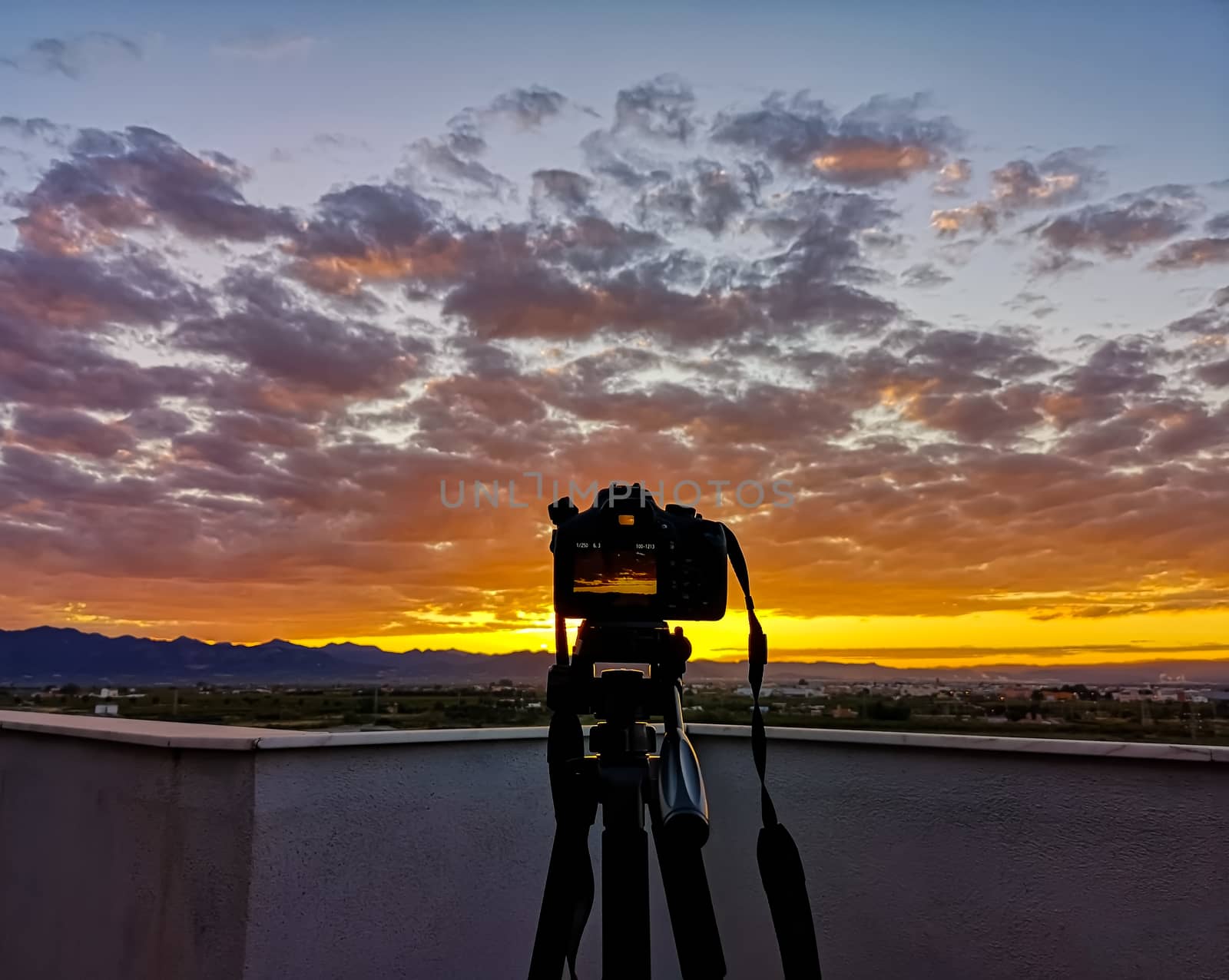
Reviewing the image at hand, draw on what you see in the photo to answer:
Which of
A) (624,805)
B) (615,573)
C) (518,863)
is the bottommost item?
(518,863)

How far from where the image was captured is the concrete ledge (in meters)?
1.35

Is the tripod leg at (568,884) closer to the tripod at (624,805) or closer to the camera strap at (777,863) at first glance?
the tripod at (624,805)

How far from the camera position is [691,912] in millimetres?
1171

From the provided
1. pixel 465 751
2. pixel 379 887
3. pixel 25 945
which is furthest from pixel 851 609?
pixel 25 945

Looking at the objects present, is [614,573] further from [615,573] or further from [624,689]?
[624,689]

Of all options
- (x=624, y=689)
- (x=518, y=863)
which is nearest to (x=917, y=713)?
(x=518, y=863)

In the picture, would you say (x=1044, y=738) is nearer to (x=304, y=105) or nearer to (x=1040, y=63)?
(x=1040, y=63)

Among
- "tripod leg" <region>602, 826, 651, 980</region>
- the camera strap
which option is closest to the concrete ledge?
the camera strap

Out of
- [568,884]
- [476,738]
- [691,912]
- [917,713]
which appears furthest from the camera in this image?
[917,713]

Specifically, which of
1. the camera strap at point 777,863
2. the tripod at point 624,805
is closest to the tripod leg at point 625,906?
the tripod at point 624,805

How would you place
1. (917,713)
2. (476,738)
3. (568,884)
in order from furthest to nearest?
1. (917,713)
2. (476,738)
3. (568,884)

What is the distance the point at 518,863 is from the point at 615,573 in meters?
1.07

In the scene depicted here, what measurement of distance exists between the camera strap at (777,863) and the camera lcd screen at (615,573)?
0.55ft

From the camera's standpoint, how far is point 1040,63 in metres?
3.09
